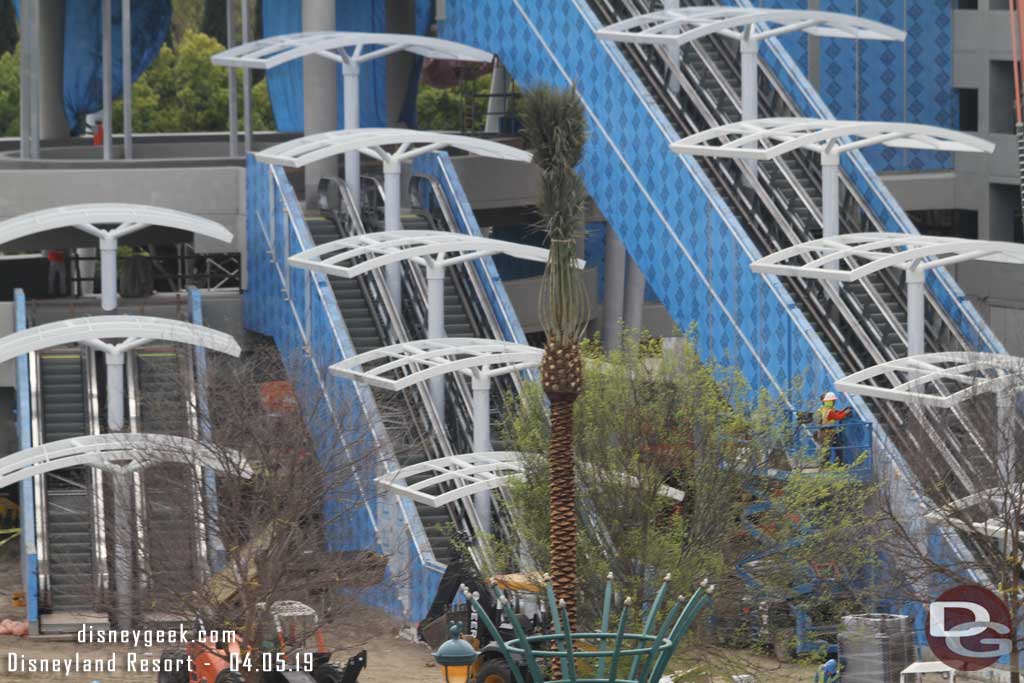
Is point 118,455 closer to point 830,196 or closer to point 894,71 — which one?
point 830,196

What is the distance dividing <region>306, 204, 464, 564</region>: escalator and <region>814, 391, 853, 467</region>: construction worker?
6489mm

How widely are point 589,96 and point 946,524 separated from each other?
17.2 metres

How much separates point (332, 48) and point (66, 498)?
41.5ft

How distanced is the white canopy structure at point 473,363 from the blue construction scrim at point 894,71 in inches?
975

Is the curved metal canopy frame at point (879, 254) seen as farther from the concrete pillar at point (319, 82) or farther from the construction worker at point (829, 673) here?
the concrete pillar at point (319, 82)

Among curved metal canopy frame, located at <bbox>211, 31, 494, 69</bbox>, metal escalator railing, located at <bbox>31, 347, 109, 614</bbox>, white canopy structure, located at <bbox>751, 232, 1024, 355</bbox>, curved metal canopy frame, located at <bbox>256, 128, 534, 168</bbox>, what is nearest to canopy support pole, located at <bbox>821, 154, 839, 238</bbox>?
white canopy structure, located at <bbox>751, 232, 1024, 355</bbox>

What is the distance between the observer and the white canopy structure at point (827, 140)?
147 ft

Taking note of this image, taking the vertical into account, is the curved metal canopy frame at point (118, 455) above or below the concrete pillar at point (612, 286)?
below

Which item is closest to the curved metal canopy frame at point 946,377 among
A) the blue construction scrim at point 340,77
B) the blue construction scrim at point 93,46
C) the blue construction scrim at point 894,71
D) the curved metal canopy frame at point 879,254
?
Result: the curved metal canopy frame at point 879,254

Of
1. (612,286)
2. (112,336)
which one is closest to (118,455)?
(112,336)

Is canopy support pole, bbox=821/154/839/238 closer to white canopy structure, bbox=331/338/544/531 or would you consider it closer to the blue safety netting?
white canopy structure, bbox=331/338/544/531

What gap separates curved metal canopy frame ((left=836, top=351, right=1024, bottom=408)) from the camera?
39250 millimetres

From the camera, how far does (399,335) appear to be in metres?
48.8

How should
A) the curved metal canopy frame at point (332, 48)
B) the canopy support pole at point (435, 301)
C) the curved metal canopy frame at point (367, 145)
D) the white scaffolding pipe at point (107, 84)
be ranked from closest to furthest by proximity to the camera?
the canopy support pole at point (435, 301), the curved metal canopy frame at point (367, 145), the curved metal canopy frame at point (332, 48), the white scaffolding pipe at point (107, 84)
